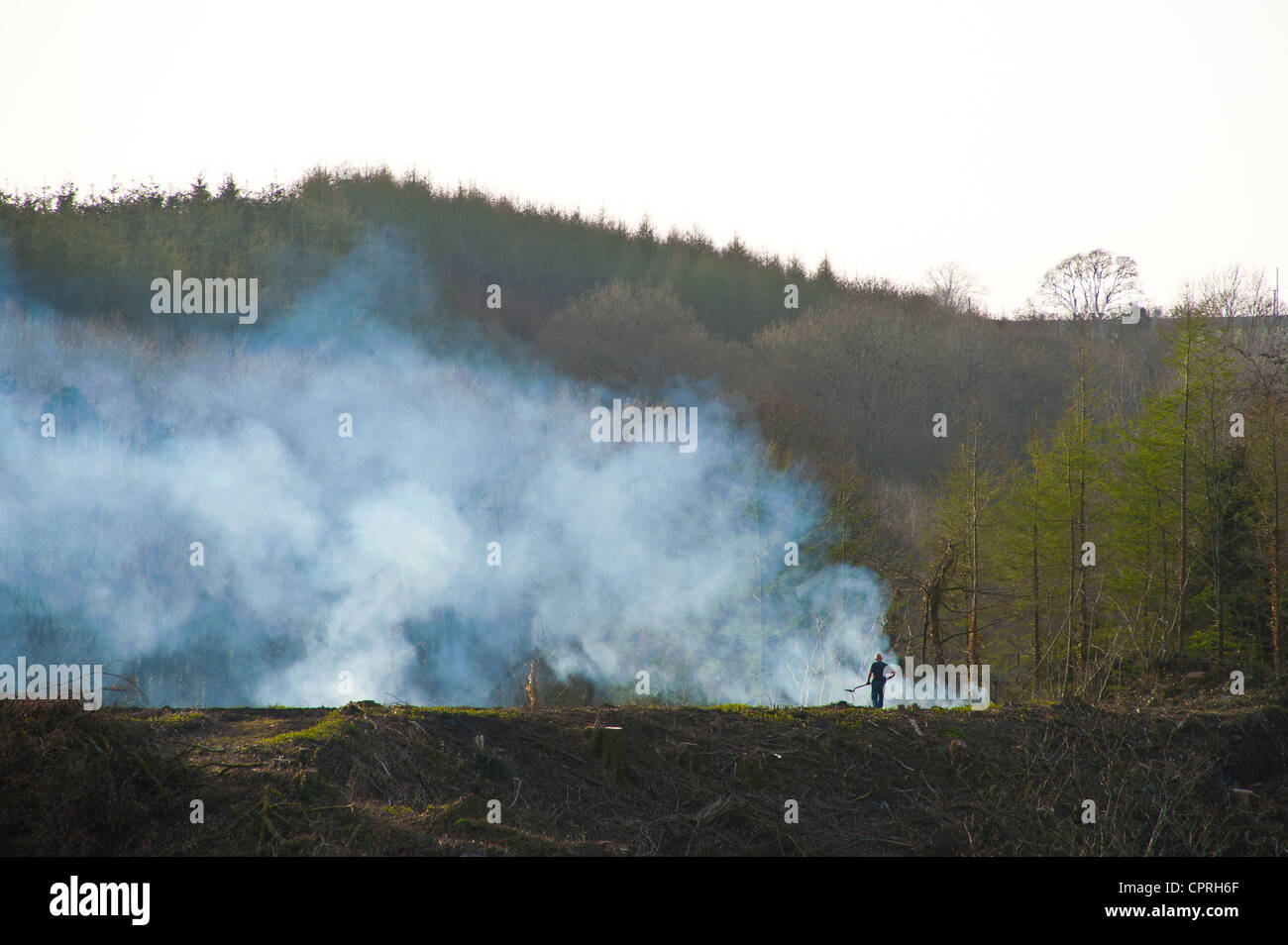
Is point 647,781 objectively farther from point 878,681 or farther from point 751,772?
point 878,681

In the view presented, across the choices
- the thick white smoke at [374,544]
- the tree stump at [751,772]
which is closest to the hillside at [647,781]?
the tree stump at [751,772]

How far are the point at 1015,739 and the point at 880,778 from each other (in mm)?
2270

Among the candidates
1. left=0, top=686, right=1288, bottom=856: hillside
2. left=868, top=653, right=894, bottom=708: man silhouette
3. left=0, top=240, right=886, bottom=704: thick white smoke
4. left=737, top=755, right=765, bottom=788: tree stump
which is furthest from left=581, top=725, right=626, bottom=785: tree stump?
left=0, top=240, right=886, bottom=704: thick white smoke

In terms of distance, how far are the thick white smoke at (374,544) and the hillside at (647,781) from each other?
43.5 feet

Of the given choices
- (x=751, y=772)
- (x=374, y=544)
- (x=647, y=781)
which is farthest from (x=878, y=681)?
(x=374, y=544)

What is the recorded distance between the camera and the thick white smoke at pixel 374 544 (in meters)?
25.1

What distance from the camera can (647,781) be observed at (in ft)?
34.2

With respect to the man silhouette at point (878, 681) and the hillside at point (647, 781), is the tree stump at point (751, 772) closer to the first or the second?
the hillside at point (647, 781)

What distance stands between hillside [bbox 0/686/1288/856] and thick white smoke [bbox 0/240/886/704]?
43.5 feet

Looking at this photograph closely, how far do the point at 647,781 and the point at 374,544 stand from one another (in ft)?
65.0

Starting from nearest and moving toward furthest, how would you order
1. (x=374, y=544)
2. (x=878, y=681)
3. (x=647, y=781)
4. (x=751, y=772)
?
(x=647, y=781), (x=751, y=772), (x=878, y=681), (x=374, y=544)
